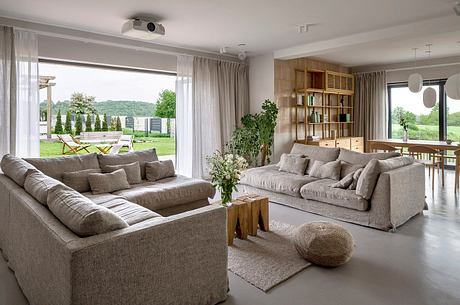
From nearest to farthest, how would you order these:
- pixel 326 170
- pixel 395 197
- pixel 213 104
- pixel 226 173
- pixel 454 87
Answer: pixel 226 173 < pixel 395 197 < pixel 326 170 < pixel 454 87 < pixel 213 104

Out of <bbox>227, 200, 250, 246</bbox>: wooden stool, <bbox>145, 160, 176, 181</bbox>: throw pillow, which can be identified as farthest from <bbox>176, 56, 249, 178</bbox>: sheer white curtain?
<bbox>227, 200, 250, 246</bbox>: wooden stool

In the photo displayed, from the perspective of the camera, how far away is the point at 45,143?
22.1ft

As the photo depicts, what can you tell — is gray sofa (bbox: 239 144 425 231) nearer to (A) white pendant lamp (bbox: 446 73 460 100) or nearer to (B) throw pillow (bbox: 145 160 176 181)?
(B) throw pillow (bbox: 145 160 176 181)

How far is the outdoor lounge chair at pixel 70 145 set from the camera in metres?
7.08

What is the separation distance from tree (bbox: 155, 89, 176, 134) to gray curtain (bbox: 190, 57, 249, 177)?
54.8 inches

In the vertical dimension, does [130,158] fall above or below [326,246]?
above

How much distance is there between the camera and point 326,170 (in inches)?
181

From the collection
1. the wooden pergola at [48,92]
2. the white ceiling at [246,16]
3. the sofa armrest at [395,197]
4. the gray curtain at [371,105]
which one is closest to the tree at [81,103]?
the wooden pergola at [48,92]

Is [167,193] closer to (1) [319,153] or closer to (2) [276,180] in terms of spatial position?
(2) [276,180]

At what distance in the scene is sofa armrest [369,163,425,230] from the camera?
3.60 metres

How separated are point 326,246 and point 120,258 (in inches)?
68.9

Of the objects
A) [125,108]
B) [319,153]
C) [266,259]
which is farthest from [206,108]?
[266,259]

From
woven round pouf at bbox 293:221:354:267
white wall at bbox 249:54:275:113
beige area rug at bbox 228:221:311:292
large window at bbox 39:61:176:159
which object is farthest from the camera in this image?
white wall at bbox 249:54:275:113

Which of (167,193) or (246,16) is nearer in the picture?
(167,193)
